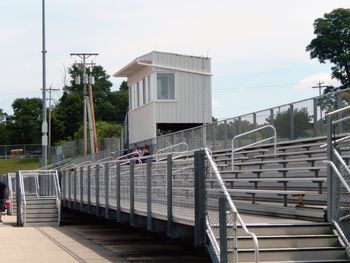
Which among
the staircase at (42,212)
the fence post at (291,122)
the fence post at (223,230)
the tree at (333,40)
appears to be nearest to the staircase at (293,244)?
the fence post at (223,230)

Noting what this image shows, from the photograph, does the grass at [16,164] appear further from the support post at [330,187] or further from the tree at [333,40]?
the support post at [330,187]

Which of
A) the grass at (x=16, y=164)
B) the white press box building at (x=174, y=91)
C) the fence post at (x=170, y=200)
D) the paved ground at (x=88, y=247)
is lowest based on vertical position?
the paved ground at (x=88, y=247)

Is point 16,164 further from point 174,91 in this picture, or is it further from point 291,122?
point 291,122

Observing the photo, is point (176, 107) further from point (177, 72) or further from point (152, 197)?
point (152, 197)

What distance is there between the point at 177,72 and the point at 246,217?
83.3 ft

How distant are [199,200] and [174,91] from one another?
26388mm

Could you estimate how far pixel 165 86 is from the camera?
1507 inches

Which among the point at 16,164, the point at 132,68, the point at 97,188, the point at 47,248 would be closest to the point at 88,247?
the point at 47,248

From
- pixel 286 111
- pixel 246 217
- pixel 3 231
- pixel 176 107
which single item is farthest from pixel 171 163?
pixel 176 107

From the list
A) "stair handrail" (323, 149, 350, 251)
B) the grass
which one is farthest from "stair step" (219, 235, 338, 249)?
the grass

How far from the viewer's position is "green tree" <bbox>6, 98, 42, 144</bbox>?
12462 cm

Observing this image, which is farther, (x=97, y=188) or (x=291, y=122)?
(x=97, y=188)

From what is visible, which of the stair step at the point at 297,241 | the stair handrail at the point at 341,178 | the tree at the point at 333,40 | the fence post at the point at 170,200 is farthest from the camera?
the tree at the point at 333,40

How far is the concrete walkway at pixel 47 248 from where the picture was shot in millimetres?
17125
